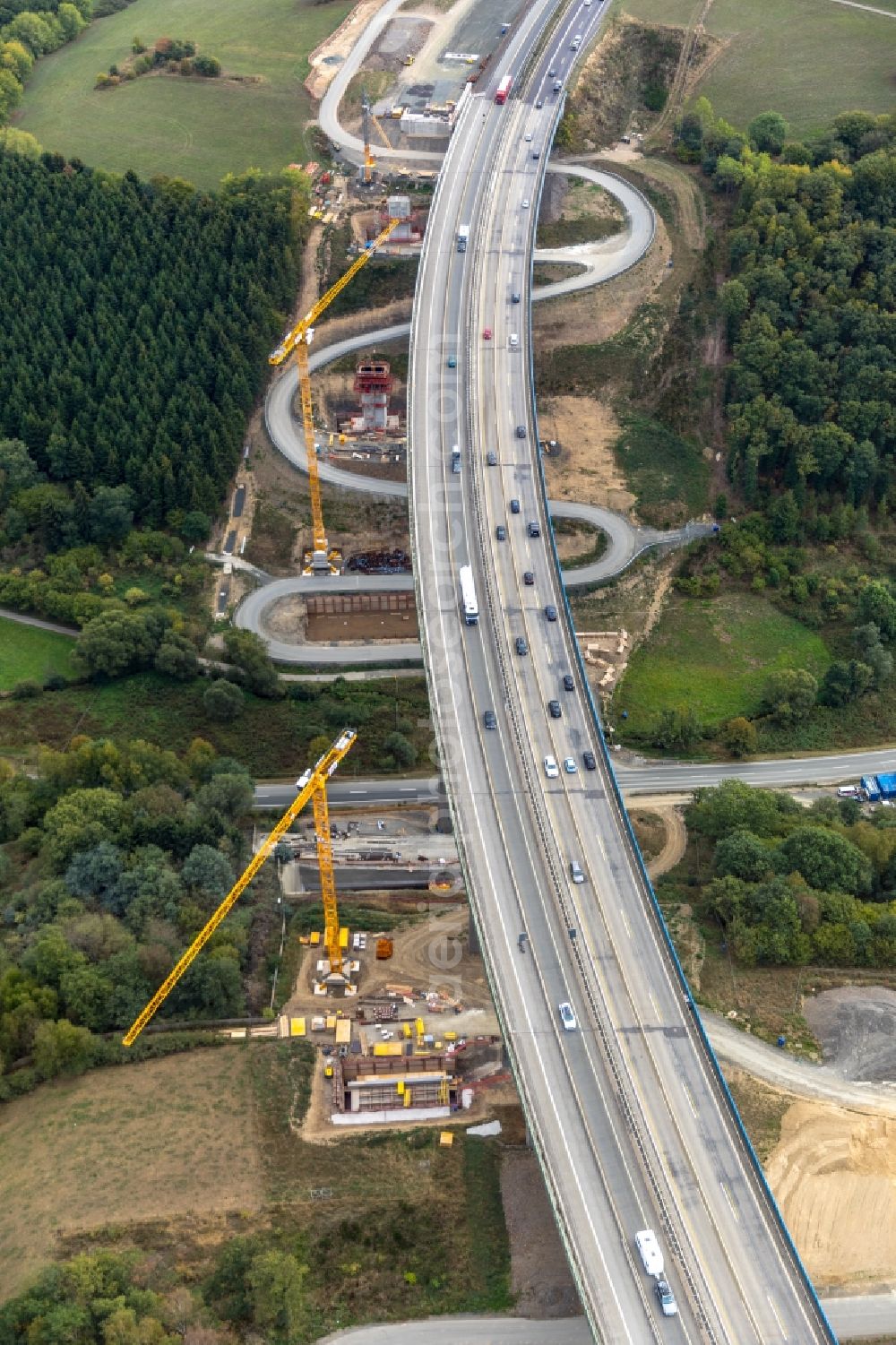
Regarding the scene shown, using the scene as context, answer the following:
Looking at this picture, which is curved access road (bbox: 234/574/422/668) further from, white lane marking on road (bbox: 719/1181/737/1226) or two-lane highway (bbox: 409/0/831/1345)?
white lane marking on road (bbox: 719/1181/737/1226)

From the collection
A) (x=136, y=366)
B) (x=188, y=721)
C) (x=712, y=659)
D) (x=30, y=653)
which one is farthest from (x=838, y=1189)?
(x=136, y=366)

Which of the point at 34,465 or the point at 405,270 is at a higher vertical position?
the point at 405,270

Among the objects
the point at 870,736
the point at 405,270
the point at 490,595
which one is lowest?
the point at 870,736

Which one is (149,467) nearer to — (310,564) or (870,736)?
(310,564)

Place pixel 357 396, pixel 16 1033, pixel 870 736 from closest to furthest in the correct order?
pixel 16 1033, pixel 870 736, pixel 357 396

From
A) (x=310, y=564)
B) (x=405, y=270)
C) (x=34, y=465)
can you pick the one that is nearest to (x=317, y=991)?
(x=310, y=564)

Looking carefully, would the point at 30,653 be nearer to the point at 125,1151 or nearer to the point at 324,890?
the point at 324,890

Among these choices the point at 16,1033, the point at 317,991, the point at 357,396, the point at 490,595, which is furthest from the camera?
the point at 357,396
